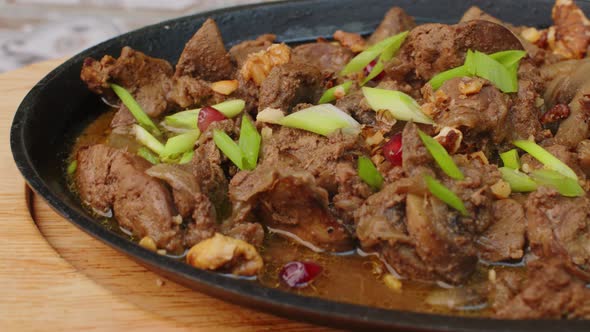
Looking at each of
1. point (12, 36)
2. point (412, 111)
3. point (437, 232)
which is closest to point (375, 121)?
point (412, 111)

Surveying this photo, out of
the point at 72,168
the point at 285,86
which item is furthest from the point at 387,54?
the point at 72,168

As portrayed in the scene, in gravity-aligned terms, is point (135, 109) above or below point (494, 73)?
below

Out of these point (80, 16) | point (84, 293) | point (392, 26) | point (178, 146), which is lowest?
point (80, 16)

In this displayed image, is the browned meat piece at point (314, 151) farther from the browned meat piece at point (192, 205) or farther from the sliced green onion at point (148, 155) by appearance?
the sliced green onion at point (148, 155)

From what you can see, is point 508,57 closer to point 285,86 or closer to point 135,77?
point 285,86

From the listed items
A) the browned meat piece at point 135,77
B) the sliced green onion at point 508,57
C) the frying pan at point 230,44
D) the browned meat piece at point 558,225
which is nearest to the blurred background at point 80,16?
the frying pan at point 230,44

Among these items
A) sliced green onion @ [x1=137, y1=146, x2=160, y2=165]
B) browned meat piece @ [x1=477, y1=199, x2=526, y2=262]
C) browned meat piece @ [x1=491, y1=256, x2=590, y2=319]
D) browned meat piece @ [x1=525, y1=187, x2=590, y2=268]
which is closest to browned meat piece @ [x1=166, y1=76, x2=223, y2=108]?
sliced green onion @ [x1=137, y1=146, x2=160, y2=165]
